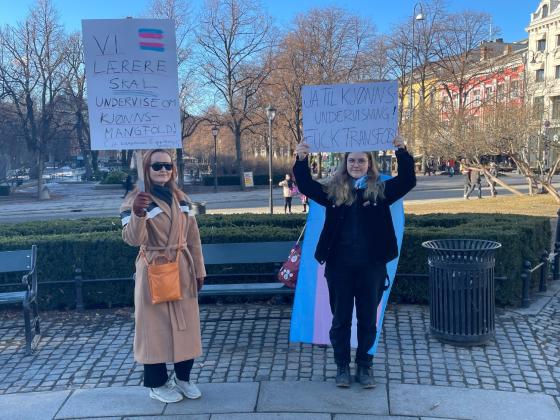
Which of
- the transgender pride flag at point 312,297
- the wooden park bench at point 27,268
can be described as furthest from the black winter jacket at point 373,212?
the wooden park bench at point 27,268

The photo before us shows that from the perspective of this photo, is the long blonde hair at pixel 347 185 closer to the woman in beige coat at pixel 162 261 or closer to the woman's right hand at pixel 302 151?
the woman's right hand at pixel 302 151

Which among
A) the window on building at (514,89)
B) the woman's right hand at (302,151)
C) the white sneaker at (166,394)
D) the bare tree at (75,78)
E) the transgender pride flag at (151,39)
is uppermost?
the bare tree at (75,78)

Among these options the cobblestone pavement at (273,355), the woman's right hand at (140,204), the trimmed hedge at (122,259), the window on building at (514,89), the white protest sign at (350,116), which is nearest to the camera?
the woman's right hand at (140,204)

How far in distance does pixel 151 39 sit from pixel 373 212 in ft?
6.90

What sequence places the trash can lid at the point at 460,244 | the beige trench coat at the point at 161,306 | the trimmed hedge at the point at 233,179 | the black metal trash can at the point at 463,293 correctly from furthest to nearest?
the trimmed hedge at the point at 233,179 → the trash can lid at the point at 460,244 → the black metal trash can at the point at 463,293 → the beige trench coat at the point at 161,306

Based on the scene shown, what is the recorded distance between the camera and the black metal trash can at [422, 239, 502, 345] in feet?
15.0

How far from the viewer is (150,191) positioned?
354 cm

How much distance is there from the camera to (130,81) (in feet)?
12.5

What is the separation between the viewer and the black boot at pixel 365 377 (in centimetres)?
385

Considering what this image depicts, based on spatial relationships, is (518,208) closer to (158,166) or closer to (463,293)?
(463,293)

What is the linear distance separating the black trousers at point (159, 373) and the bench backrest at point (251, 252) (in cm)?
212

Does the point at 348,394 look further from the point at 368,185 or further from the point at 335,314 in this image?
the point at 368,185

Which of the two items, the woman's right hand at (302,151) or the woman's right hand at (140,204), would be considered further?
the woman's right hand at (302,151)

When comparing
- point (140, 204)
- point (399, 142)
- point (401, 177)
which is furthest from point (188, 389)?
point (399, 142)
